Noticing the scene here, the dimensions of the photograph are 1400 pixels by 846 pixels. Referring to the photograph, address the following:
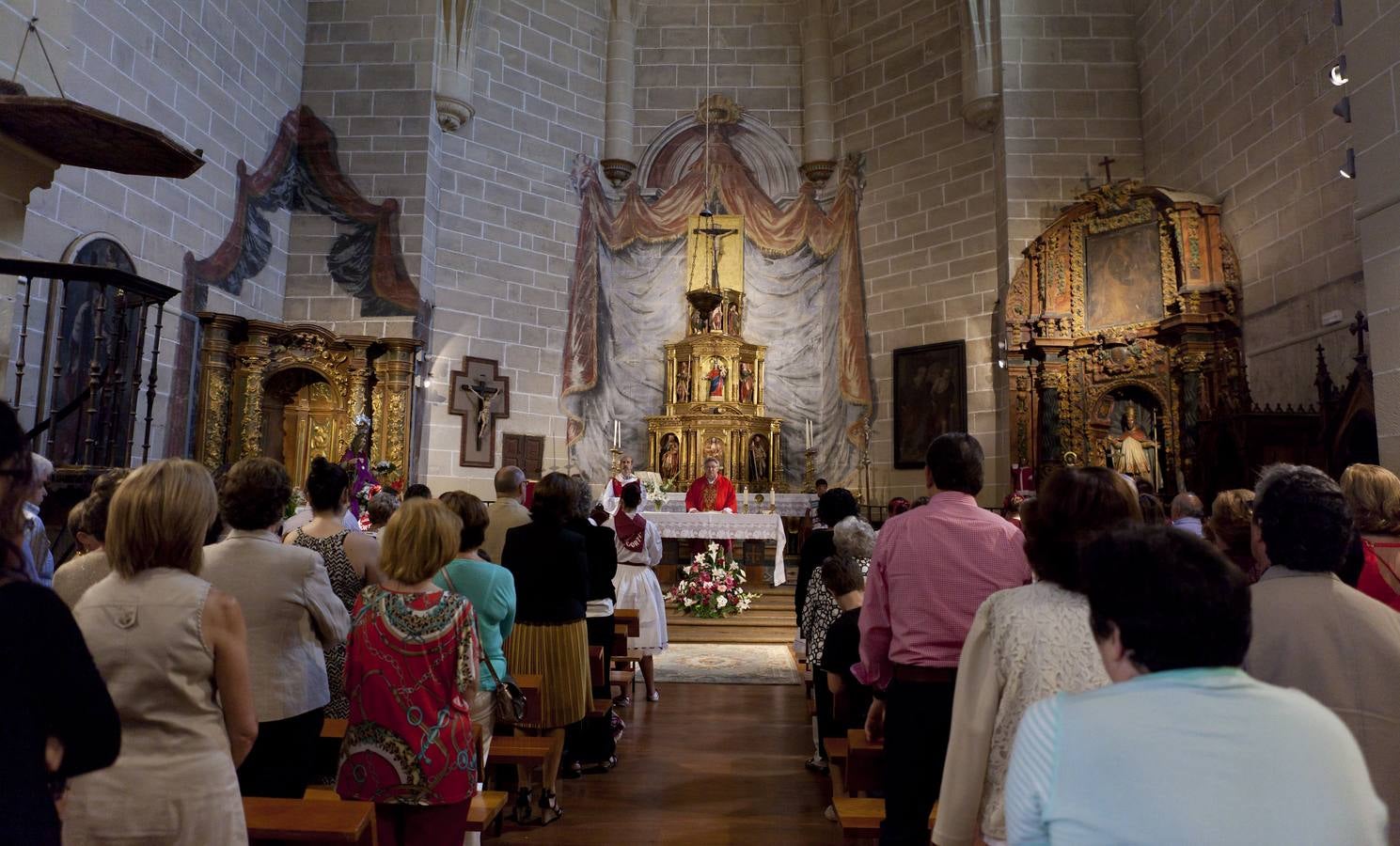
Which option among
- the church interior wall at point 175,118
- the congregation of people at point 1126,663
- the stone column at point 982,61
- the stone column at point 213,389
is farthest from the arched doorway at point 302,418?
the stone column at point 982,61

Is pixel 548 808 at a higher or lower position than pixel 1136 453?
lower

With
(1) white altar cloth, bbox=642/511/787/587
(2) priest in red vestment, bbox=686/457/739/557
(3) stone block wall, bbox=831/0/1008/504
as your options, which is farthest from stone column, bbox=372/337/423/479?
(3) stone block wall, bbox=831/0/1008/504

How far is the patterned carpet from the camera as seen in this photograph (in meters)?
6.79

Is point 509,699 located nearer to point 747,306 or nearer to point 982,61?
point 982,61

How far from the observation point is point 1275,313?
8.23 metres

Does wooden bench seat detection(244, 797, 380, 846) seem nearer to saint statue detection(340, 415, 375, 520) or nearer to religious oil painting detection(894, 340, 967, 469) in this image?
saint statue detection(340, 415, 375, 520)

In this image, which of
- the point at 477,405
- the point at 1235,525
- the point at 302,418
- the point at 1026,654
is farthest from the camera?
the point at 477,405

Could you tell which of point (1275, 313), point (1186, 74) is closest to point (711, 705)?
point (1275, 313)

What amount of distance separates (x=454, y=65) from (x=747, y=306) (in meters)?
5.39

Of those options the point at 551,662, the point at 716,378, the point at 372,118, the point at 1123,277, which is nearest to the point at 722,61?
the point at 716,378

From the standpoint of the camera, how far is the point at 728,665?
7.41m

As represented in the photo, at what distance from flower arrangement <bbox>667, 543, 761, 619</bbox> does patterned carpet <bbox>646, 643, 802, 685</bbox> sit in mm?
451

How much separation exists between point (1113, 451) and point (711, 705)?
19.3 ft

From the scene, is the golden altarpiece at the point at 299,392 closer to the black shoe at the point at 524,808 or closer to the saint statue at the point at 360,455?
the saint statue at the point at 360,455
